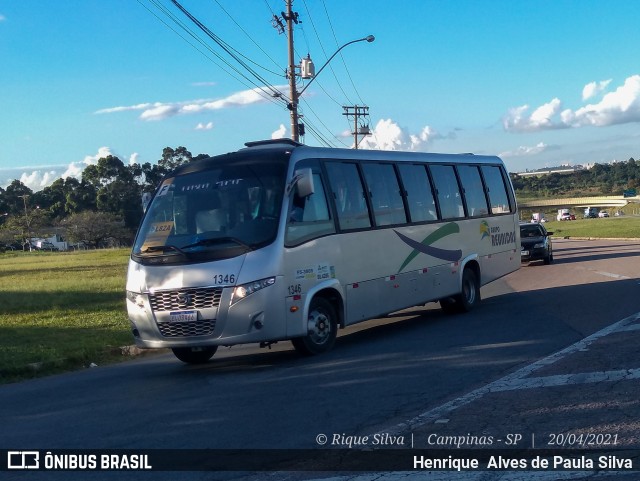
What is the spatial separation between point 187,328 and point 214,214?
165cm

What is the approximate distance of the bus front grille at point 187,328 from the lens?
10.4m

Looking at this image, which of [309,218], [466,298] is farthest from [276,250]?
[466,298]

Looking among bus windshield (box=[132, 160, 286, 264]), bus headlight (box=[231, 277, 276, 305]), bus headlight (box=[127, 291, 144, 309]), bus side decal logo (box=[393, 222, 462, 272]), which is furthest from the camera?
bus side decal logo (box=[393, 222, 462, 272])

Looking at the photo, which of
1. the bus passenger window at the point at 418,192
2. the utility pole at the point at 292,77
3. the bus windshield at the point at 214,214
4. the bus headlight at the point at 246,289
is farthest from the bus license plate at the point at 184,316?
the utility pole at the point at 292,77

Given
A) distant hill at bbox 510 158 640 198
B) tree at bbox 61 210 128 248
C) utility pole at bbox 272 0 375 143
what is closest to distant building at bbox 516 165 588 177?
distant hill at bbox 510 158 640 198

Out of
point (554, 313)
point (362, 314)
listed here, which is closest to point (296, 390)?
point (362, 314)

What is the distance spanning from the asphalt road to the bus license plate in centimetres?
82

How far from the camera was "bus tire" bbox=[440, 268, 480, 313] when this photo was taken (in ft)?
52.9

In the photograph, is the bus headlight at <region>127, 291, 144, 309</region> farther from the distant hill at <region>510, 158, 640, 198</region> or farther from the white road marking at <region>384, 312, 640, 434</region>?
the distant hill at <region>510, 158, 640, 198</region>

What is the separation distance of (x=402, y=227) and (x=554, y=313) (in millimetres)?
3489

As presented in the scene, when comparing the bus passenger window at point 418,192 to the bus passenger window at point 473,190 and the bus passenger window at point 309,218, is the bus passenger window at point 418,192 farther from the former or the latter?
the bus passenger window at point 309,218

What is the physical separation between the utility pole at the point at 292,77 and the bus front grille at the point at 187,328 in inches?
635

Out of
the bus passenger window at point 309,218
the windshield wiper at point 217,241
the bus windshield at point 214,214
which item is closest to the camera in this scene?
the windshield wiper at point 217,241

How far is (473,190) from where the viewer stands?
687 inches
